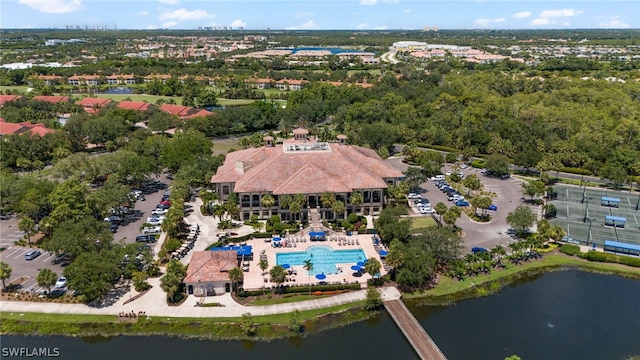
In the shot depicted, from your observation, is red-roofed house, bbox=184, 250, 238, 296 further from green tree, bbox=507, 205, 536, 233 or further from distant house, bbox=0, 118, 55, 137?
distant house, bbox=0, 118, 55, 137

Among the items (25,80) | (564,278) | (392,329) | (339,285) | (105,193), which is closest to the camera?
(392,329)

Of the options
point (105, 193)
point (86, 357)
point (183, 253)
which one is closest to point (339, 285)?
→ point (183, 253)

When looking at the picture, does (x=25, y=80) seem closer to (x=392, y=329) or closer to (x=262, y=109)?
(x=262, y=109)

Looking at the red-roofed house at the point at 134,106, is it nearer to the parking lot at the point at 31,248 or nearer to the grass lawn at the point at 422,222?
the parking lot at the point at 31,248

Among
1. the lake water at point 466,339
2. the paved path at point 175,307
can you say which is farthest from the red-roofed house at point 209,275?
the lake water at point 466,339

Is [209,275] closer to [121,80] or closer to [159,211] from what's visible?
[159,211]

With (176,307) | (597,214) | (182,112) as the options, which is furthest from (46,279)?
(182,112)

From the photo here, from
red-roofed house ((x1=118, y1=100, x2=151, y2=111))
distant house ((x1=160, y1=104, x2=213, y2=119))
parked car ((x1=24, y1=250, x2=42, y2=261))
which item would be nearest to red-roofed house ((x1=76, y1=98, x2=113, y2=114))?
red-roofed house ((x1=118, y1=100, x2=151, y2=111))
